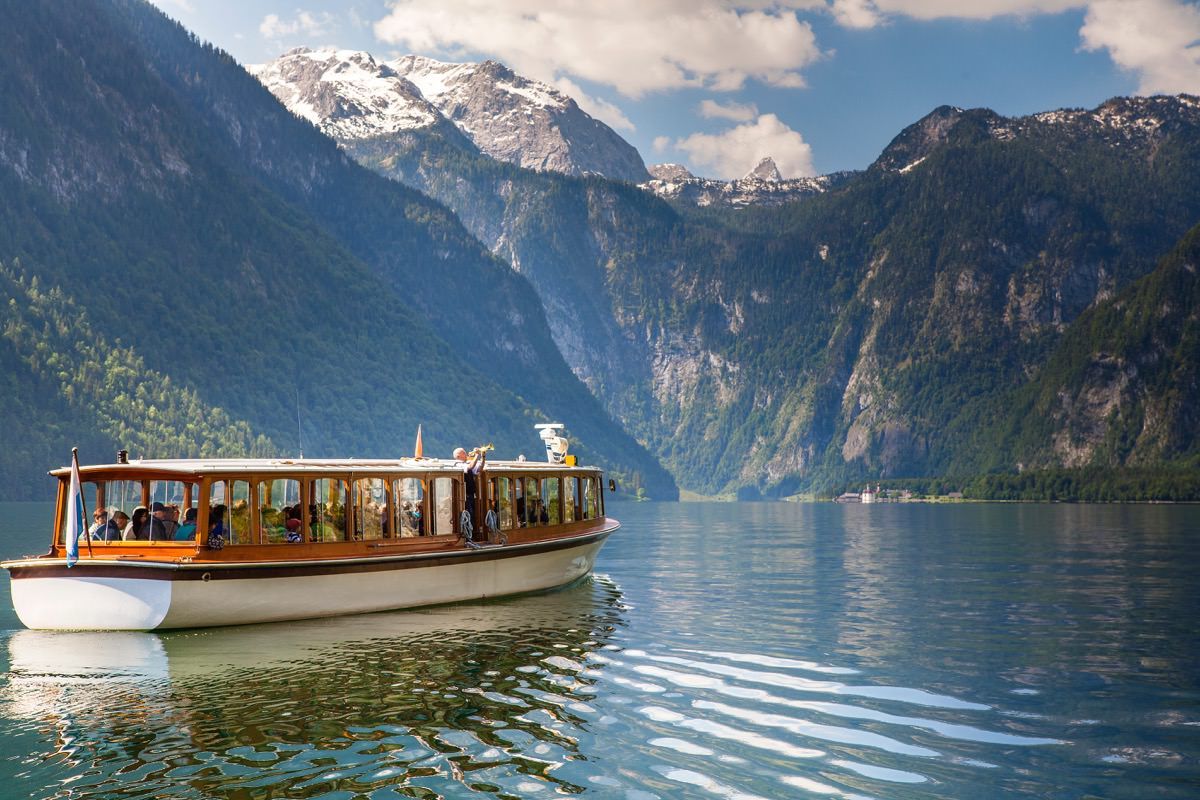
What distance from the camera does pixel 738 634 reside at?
105 ft

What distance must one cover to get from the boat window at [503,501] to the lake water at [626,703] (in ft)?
9.21

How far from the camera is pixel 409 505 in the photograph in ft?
115

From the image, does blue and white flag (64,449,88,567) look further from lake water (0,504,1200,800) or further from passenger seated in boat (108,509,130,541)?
lake water (0,504,1200,800)

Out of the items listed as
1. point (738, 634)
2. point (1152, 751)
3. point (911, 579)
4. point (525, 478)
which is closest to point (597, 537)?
point (525, 478)

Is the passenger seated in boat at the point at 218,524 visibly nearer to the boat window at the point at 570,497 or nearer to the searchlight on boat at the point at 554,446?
the boat window at the point at 570,497

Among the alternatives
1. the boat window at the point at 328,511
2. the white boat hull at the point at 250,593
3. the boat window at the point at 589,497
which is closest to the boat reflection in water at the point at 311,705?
the white boat hull at the point at 250,593

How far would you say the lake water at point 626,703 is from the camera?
17.4m

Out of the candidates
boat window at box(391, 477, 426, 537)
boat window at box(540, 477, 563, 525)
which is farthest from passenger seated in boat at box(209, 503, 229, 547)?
boat window at box(540, 477, 563, 525)

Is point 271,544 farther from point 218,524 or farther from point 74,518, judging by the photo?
point 74,518

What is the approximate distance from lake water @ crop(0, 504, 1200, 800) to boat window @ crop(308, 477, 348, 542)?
2427 mm

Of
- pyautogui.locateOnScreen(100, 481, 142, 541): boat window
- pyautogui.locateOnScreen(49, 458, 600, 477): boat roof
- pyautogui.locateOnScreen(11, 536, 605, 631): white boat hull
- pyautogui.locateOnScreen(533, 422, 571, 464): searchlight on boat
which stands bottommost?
pyautogui.locateOnScreen(11, 536, 605, 631): white boat hull

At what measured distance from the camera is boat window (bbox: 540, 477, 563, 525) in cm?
4069

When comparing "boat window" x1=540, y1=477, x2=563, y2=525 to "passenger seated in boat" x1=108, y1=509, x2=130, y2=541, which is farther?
"boat window" x1=540, y1=477, x2=563, y2=525

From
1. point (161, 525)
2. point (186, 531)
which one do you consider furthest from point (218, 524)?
point (161, 525)
